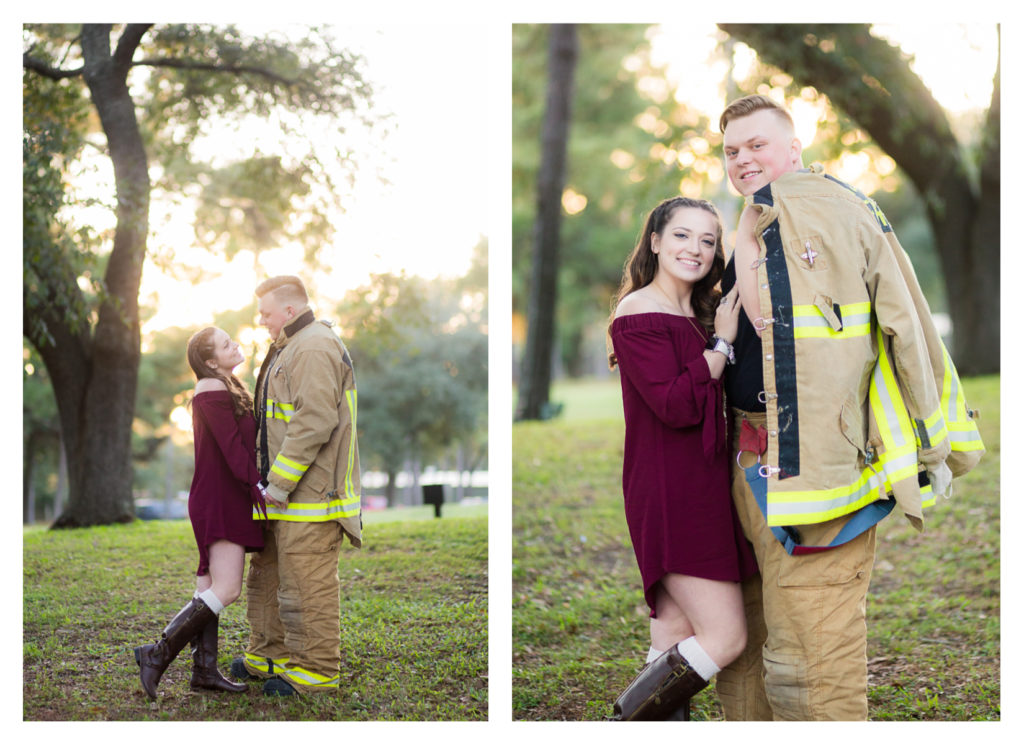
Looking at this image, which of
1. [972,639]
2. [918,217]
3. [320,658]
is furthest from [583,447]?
[918,217]

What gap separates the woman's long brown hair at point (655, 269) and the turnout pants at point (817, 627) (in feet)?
1.35

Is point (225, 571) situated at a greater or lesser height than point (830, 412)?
lesser

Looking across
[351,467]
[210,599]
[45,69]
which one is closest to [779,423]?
[351,467]

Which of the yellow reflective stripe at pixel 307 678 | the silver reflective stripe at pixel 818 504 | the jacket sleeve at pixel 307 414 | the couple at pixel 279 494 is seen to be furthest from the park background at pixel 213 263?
the silver reflective stripe at pixel 818 504

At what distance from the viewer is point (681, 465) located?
2.43 m

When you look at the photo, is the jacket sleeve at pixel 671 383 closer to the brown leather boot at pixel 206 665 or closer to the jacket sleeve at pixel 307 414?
the jacket sleeve at pixel 307 414

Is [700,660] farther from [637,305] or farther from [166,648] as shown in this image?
[166,648]

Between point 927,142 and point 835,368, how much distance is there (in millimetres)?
5666

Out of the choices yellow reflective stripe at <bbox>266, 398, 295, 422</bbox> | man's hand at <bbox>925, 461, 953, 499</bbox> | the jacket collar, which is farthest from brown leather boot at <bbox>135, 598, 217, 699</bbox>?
man's hand at <bbox>925, 461, 953, 499</bbox>

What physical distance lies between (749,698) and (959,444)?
96 cm

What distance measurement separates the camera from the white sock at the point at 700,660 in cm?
241

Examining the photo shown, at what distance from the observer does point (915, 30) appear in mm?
6207

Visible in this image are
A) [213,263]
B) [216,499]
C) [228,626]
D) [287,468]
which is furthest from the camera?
[213,263]
